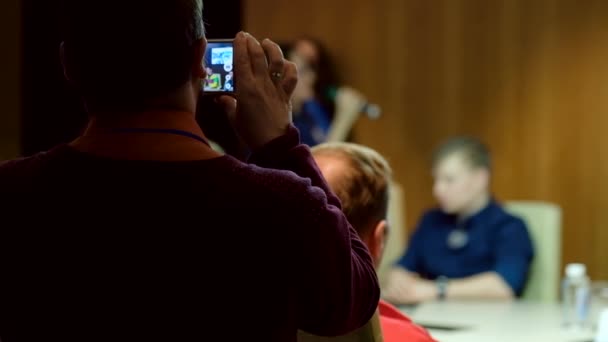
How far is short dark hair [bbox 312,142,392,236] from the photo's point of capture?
162cm

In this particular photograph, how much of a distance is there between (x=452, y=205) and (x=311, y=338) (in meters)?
2.37

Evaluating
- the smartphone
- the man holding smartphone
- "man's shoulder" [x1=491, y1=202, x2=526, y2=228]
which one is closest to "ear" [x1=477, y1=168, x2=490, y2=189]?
"man's shoulder" [x1=491, y1=202, x2=526, y2=228]

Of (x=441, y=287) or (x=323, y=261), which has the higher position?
(x=323, y=261)

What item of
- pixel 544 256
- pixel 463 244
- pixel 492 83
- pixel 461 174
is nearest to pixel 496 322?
pixel 544 256

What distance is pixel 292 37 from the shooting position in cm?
500

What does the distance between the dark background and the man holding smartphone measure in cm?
387

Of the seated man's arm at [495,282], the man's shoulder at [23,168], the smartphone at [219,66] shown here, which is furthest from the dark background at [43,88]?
the man's shoulder at [23,168]

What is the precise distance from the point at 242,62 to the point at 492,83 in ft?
12.2

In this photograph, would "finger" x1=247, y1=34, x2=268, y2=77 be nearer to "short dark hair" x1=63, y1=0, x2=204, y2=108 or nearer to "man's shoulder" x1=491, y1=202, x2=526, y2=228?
"short dark hair" x1=63, y1=0, x2=204, y2=108

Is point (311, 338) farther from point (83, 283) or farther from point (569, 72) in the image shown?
point (569, 72)

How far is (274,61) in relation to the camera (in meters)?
1.06

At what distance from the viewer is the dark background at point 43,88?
4824mm

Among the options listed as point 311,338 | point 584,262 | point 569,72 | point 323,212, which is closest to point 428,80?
point 569,72

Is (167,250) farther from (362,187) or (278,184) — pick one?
(362,187)
